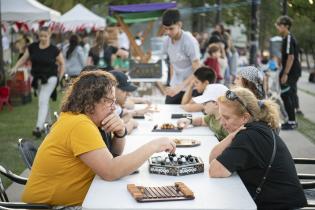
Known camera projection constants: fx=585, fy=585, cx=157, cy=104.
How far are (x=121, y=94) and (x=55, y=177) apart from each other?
2596 millimetres

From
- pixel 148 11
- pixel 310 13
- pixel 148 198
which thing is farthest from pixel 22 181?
pixel 148 11

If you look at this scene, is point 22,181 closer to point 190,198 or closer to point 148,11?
point 190,198

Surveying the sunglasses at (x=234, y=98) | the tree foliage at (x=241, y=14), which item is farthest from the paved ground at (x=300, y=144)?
the tree foliage at (x=241, y=14)

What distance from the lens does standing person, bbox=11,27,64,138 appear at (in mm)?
9852

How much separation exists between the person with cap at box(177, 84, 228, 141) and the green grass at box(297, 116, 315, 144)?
170 inches

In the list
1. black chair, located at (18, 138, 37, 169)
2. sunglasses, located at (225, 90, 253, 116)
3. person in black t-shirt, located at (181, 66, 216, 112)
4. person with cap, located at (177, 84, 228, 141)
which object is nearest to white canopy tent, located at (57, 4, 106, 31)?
person in black t-shirt, located at (181, 66, 216, 112)

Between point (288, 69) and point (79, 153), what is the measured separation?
310 inches

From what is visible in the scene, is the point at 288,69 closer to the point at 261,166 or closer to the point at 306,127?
the point at 306,127

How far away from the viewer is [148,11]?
51.6 ft

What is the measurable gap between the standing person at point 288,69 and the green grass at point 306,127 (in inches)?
8.4

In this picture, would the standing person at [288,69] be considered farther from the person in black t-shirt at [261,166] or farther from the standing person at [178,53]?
the person in black t-shirt at [261,166]

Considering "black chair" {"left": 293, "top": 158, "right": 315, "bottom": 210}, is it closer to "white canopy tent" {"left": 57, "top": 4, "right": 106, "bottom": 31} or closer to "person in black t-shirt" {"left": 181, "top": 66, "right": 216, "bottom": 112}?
"person in black t-shirt" {"left": 181, "top": 66, "right": 216, "bottom": 112}

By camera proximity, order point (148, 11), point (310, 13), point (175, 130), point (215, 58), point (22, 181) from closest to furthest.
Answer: point (22, 181) → point (175, 130) → point (310, 13) → point (215, 58) → point (148, 11)

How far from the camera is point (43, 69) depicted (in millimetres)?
9852
